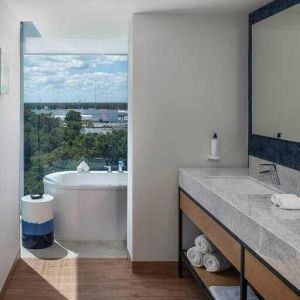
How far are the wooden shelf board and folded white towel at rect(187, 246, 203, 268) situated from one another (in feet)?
0.19

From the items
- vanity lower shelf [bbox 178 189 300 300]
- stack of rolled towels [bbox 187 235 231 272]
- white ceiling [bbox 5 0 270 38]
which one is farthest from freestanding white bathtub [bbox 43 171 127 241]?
white ceiling [bbox 5 0 270 38]

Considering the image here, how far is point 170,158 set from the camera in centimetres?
407

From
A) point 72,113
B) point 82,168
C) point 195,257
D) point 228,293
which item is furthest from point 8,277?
point 72,113

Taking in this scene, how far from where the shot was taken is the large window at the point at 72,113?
586cm

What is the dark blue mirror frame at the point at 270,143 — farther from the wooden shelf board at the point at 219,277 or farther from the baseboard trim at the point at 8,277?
the baseboard trim at the point at 8,277

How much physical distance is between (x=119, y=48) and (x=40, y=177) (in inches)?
75.6

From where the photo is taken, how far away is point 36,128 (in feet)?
19.3

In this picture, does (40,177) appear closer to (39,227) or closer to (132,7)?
(39,227)

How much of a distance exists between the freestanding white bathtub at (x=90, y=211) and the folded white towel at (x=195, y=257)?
1.46 metres

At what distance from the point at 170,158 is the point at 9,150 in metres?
1.37

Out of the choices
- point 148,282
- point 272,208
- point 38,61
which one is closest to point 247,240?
point 272,208

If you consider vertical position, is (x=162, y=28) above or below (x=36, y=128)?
above

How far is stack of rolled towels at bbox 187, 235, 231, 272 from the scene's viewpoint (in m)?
3.46

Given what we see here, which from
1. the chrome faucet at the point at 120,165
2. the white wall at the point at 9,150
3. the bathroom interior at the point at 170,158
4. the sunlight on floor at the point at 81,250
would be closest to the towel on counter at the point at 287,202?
the bathroom interior at the point at 170,158
